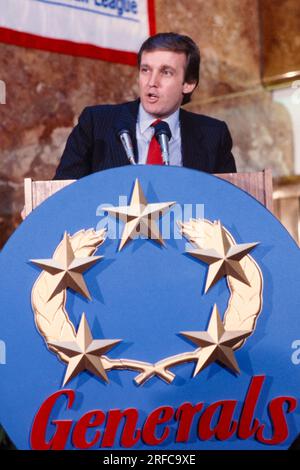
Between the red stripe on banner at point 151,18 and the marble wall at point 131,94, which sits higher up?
the red stripe on banner at point 151,18

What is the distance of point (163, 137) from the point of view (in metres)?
2.00

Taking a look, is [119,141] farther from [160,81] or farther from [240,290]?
[240,290]

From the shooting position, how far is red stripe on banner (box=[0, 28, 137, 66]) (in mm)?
4199

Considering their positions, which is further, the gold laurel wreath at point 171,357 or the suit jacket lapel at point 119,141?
the suit jacket lapel at point 119,141

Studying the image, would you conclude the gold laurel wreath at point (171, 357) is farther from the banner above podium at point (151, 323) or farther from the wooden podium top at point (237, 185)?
the wooden podium top at point (237, 185)

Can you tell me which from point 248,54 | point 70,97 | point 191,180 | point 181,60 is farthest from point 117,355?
point 248,54

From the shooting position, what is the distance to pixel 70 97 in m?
4.62

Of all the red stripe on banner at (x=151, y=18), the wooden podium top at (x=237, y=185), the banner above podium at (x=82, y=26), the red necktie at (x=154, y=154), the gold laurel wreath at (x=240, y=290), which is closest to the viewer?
the gold laurel wreath at (x=240, y=290)

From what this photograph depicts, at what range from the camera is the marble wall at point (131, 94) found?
169 inches

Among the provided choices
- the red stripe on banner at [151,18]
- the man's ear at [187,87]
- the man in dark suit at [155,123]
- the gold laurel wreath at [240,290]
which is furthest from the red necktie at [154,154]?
the red stripe on banner at [151,18]

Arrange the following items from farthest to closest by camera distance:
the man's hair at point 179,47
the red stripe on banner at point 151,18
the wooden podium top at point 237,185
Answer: the red stripe on banner at point 151,18
the man's hair at point 179,47
the wooden podium top at point 237,185

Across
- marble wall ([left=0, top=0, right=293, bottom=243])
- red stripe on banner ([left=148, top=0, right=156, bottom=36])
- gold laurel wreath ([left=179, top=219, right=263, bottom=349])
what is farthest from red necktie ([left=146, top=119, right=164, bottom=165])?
red stripe on banner ([left=148, top=0, right=156, bottom=36])

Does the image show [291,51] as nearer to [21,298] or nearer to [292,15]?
[292,15]
